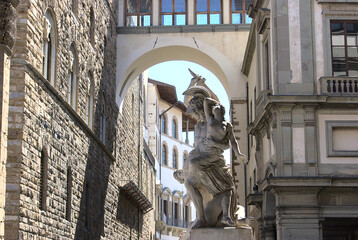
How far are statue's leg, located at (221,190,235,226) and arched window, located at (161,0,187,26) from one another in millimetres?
22243

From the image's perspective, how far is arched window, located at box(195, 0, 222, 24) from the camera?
3225cm

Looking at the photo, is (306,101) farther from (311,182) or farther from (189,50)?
(189,50)

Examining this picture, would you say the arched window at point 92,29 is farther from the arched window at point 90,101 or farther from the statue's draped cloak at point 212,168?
the statue's draped cloak at point 212,168

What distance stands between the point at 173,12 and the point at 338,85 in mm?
11331

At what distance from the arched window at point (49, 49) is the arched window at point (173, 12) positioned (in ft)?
40.3

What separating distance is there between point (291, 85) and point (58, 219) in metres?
8.09

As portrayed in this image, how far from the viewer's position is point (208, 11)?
106 ft

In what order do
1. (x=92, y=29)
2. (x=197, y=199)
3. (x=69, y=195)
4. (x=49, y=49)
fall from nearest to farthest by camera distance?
1. (x=197, y=199)
2. (x=49, y=49)
3. (x=69, y=195)
4. (x=92, y=29)

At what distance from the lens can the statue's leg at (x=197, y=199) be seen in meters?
10.5

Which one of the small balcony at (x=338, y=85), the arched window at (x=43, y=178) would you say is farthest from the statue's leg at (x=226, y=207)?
the small balcony at (x=338, y=85)

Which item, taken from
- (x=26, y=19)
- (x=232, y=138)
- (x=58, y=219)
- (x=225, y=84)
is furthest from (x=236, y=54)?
(x=232, y=138)

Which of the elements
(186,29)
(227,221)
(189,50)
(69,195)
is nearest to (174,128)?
(189,50)

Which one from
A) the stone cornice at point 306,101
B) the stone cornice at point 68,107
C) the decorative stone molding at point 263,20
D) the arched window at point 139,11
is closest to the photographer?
the stone cornice at point 68,107

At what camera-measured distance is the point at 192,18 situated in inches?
1268
